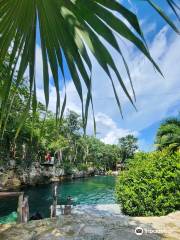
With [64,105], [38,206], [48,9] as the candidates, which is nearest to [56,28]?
[48,9]

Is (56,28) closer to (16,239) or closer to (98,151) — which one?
(16,239)

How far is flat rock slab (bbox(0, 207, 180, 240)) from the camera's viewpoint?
21.0ft

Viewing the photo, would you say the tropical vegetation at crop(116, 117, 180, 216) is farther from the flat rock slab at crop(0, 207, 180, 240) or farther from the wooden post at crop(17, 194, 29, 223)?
the wooden post at crop(17, 194, 29, 223)

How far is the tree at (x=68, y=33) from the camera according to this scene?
5.76 feet

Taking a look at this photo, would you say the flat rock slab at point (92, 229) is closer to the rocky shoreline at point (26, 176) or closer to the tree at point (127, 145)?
the rocky shoreline at point (26, 176)

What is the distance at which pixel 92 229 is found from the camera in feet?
22.8

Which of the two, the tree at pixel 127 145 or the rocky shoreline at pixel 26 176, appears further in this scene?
the tree at pixel 127 145

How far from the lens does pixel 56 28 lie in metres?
2.09

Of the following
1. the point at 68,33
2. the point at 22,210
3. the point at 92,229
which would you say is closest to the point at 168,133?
the point at 22,210

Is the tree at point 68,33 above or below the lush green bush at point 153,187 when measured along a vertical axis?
above

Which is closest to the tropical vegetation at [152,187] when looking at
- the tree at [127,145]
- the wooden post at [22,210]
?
the wooden post at [22,210]

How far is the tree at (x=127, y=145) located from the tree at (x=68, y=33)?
284ft

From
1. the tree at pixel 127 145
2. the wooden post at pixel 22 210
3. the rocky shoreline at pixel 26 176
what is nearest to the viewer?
the wooden post at pixel 22 210

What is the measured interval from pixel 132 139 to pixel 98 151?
471 inches
